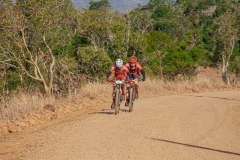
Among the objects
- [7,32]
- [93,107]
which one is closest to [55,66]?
[7,32]

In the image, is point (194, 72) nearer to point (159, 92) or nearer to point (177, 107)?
point (159, 92)

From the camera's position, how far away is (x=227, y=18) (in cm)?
3878

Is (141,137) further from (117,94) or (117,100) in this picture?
(117,94)

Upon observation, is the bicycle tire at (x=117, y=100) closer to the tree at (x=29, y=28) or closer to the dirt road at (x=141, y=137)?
the dirt road at (x=141, y=137)

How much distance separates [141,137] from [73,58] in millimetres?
14929

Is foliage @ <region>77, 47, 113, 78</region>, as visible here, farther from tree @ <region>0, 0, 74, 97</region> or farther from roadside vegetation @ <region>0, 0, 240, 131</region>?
tree @ <region>0, 0, 74, 97</region>

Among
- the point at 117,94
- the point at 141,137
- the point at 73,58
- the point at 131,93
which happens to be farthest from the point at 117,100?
the point at 73,58

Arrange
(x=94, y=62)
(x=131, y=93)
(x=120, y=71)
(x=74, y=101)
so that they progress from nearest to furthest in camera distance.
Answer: (x=120, y=71), (x=131, y=93), (x=74, y=101), (x=94, y=62)

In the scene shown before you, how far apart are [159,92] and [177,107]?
21.6 ft

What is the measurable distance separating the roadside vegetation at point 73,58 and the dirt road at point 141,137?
2.27 m

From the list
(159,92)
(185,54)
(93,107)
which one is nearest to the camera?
(93,107)

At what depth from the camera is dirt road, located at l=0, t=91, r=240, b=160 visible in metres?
7.30

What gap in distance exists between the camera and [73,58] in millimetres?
23031

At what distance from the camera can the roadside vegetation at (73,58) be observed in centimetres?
1574
